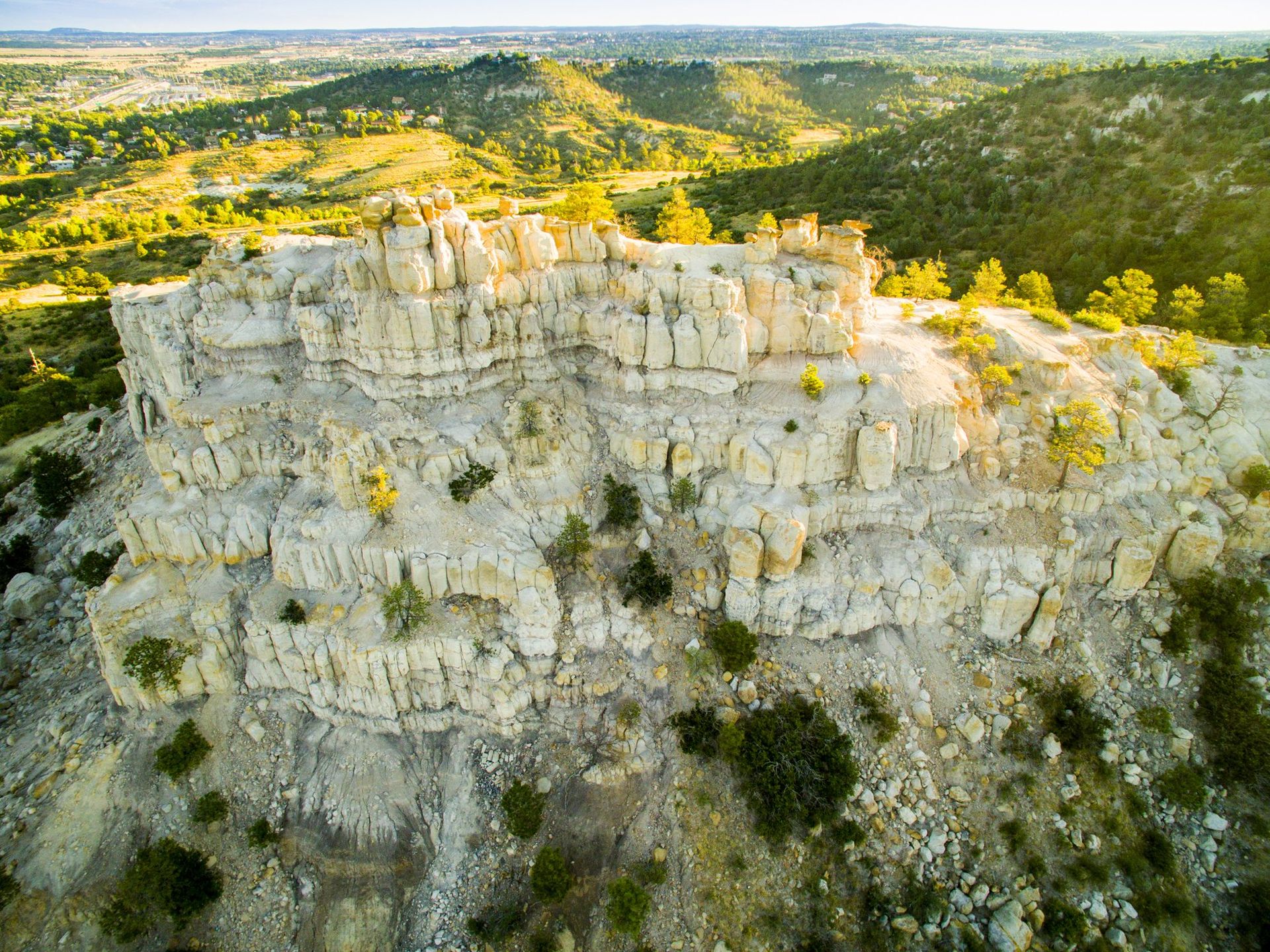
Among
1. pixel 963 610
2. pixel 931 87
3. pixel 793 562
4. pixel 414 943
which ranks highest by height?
pixel 931 87

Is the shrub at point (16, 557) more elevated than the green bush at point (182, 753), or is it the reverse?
the shrub at point (16, 557)

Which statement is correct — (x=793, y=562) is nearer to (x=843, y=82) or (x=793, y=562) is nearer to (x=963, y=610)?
(x=963, y=610)

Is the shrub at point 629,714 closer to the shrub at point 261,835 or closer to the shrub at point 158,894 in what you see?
the shrub at point 261,835

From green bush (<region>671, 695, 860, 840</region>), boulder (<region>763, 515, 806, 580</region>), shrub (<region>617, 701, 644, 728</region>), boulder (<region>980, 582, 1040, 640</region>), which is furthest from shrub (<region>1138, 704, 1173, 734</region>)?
shrub (<region>617, 701, 644, 728</region>)

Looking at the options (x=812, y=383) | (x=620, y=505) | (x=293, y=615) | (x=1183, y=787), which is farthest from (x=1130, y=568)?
(x=293, y=615)

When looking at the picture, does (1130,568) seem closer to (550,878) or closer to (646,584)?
(646,584)

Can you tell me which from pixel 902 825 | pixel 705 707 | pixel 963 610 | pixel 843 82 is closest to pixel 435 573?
pixel 705 707

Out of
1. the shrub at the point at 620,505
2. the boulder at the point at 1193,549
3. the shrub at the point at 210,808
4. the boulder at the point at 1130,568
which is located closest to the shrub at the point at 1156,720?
the boulder at the point at 1130,568

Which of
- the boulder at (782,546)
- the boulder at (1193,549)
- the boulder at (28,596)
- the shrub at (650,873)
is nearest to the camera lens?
the shrub at (650,873)
